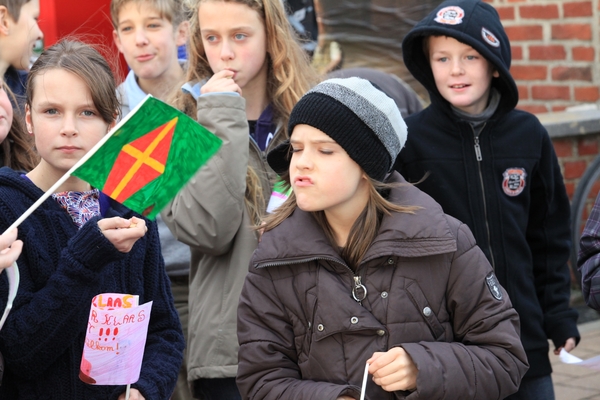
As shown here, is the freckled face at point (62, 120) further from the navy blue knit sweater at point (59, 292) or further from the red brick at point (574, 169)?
the red brick at point (574, 169)

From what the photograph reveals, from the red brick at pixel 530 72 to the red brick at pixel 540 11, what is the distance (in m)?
0.36

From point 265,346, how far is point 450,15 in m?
1.56

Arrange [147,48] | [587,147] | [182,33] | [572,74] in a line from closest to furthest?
[147,48] → [182,33] → [587,147] → [572,74]

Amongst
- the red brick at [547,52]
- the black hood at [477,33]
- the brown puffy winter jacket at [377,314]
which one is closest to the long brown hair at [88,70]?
the brown puffy winter jacket at [377,314]

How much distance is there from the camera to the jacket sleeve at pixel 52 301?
2.34 metres

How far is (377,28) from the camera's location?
6121mm

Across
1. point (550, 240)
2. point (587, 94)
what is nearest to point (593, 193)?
point (587, 94)

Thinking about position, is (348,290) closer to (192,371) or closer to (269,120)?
(192,371)

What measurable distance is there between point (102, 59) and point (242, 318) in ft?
2.91

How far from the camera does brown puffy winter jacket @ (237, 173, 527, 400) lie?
2.44 metres

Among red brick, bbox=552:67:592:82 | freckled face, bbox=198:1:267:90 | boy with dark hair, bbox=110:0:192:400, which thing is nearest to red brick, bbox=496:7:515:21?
red brick, bbox=552:67:592:82

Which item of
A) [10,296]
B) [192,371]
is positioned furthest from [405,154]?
[10,296]

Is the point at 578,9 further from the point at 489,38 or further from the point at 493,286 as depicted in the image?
the point at 493,286

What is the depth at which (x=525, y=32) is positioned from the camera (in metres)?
6.59
